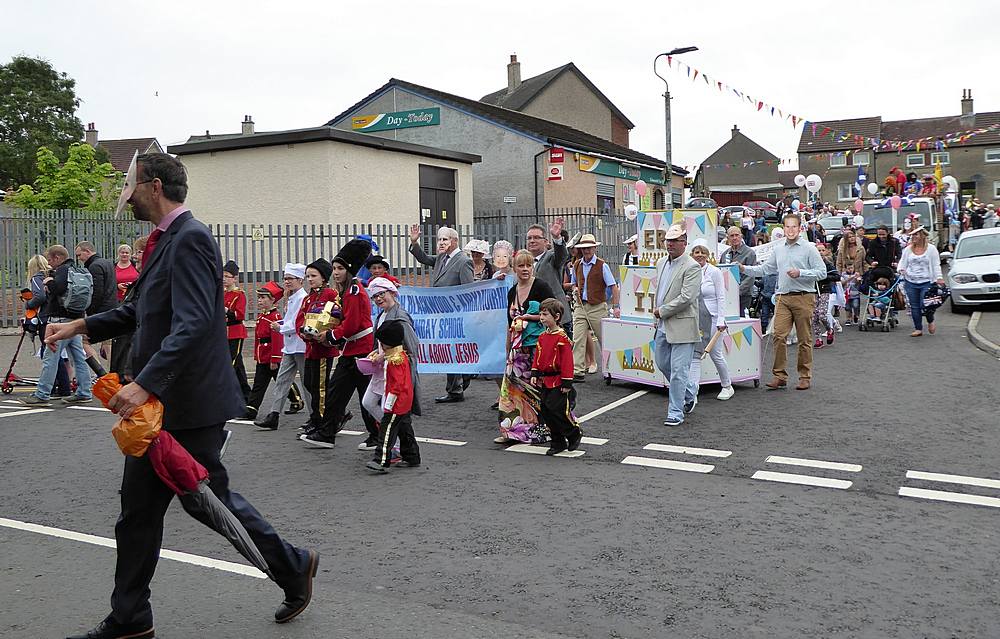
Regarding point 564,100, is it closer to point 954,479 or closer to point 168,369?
point 954,479

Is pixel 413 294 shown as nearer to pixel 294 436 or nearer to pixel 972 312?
pixel 294 436

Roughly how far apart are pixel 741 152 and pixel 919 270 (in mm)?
85942

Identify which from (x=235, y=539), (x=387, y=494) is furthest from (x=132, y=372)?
(x=387, y=494)

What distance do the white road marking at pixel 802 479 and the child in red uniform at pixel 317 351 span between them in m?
3.83

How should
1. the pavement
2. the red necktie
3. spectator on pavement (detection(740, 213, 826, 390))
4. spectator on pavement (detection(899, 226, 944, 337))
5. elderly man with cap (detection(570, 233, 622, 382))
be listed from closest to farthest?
the red necktie → spectator on pavement (detection(740, 213, 826, 390)) → elderly man with cap (detection(570, 233, 622, 382)) → the pavement → spectator on pavement (detection(899, 226, 944, 337))

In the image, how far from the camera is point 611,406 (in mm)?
10391

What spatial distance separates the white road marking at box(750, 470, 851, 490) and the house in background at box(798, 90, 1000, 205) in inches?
2593

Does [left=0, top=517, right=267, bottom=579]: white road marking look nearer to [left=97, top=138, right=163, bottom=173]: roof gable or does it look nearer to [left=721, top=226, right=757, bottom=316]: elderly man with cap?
[left=721, top=226, right=757, bottom=316]: elderly man with cap

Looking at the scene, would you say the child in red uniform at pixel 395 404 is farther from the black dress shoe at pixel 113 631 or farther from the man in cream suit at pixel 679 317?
the black dress shoe at pixel 113 631

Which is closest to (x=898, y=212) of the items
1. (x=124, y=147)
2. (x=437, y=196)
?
(x=437, y=196)

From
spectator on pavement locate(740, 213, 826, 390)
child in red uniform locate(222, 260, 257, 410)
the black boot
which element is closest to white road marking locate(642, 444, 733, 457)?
spectator on pavement locate(740, 213, 826, 390)

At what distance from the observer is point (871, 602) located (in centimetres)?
447

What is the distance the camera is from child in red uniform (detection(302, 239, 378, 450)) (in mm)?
8250

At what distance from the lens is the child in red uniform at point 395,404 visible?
7430 mm
